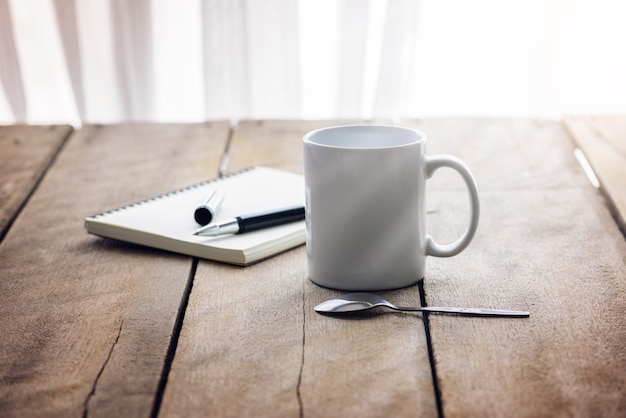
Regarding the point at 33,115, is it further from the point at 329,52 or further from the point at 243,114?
the point at 329,52

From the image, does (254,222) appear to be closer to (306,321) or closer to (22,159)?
(306,321)

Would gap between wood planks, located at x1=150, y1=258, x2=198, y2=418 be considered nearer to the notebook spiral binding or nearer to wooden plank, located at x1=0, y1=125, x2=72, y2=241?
the notebook spiral binding

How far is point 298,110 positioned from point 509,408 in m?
1.70

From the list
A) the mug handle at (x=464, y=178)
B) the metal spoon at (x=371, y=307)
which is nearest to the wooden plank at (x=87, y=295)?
the metal spoon at (x=371, y=307)

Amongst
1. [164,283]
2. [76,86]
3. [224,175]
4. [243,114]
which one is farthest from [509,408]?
[76,86]

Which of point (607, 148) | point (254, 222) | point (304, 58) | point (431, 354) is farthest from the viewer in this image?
point (304, 58)

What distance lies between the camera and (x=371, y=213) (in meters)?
0.70

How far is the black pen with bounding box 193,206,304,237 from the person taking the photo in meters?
0.82

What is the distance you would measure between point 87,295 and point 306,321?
0.72 ft

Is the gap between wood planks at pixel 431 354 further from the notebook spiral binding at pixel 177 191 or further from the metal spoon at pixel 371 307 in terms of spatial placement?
the notebook spiral binding at pixel 177 191

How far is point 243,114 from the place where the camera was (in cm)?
A: 213

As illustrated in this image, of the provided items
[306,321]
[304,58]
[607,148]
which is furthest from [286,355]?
[304,58]

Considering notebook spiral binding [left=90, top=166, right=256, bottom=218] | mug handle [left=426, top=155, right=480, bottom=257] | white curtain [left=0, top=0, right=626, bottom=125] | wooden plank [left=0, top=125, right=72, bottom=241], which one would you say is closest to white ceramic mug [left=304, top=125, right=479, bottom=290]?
mug handle [left=426, top=155, right=480, bottom=257]

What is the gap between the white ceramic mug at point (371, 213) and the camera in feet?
2.26
